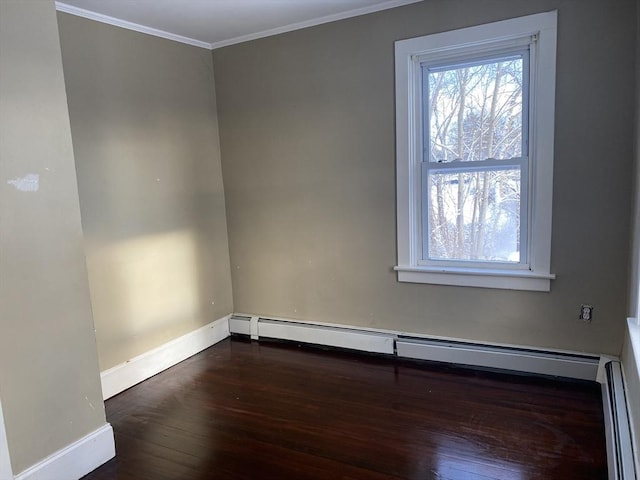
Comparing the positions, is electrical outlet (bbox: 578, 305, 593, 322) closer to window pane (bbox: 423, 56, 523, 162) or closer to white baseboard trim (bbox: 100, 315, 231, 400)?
window pane (bbox: 423, 56, 523, 162)

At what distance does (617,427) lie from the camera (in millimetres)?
2041

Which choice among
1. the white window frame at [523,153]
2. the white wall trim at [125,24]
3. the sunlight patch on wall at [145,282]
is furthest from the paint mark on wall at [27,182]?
the white window frame at [523,153]

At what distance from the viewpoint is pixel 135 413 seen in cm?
275

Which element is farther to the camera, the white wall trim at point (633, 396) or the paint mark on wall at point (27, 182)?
the paint mark on wall at point (27, 182)

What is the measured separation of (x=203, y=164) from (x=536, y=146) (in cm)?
248

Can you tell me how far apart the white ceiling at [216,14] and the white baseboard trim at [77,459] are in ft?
8.02

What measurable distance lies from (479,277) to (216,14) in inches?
99.2

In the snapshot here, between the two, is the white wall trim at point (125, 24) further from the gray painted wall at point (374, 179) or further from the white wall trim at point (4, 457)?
the white wall trim at point (4, 457)

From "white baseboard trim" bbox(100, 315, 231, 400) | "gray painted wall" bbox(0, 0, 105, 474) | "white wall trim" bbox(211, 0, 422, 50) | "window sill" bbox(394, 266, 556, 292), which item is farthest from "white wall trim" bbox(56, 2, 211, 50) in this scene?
"window sill" bbox(394, 266, 556, 292)

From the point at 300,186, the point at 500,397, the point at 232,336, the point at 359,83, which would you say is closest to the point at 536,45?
the point at 359,83

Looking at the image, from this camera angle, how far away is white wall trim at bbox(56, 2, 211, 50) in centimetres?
273

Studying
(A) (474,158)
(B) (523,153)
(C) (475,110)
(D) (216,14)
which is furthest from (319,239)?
(D) (216,14)

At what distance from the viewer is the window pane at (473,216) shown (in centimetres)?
298

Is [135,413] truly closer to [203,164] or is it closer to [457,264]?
[203,164]
